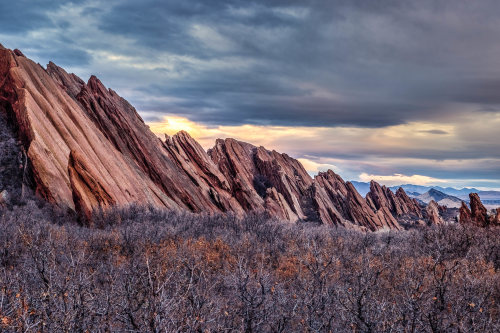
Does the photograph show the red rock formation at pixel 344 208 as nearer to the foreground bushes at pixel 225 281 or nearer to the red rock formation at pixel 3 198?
the foreground bushes at pixel 225 281

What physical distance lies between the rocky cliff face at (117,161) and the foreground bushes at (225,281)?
432 centimetres

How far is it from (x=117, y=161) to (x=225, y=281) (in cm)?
2948

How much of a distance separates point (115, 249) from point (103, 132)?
29.6 metres

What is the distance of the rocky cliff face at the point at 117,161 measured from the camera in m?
30.7

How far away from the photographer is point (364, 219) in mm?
76938

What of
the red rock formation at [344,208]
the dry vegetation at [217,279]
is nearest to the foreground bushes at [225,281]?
the dry vegetation at [217,279]

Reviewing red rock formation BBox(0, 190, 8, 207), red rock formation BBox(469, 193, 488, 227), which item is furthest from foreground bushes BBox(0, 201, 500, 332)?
red rock formation BBox(469, 193, 488, 227)

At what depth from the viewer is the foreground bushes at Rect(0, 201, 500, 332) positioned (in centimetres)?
903

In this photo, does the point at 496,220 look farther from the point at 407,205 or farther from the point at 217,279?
the point at 407,205

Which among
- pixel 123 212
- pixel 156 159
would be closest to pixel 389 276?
pixel 123 212

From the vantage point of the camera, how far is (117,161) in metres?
40.1

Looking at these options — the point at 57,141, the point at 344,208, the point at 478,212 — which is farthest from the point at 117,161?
the point at 344,208

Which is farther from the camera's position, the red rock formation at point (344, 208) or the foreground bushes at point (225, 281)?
the red rock formation at point (344, 208)

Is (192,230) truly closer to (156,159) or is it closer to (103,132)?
(156,159)
